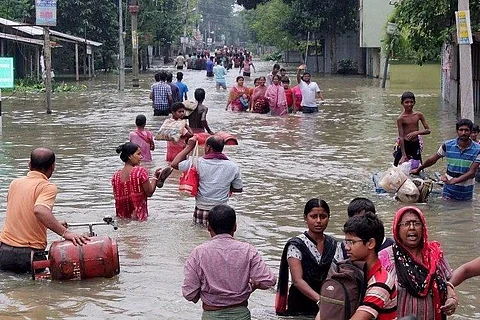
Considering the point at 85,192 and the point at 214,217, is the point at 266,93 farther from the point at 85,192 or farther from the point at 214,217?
the point at 214,217

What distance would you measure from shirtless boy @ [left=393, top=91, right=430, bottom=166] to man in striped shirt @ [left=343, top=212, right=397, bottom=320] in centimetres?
822

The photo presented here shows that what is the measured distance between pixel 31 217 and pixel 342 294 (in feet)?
13.3

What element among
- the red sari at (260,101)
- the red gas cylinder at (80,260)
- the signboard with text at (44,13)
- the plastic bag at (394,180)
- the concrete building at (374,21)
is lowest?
the red gas cylinder at (80,260)

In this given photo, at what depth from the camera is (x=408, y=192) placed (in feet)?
38.0

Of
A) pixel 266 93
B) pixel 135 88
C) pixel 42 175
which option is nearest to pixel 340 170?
pixel 42 175

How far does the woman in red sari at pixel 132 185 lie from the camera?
992 cm

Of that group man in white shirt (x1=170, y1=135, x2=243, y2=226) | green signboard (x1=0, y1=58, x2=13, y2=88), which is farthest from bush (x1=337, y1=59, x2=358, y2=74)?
man in white shirt (x1=170, y1=135, x2=243, y2=226)

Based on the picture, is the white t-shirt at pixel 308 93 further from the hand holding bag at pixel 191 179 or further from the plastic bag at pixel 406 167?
the hand holding bag at pixel 191 179

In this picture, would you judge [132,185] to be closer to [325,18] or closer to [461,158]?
[461,158]

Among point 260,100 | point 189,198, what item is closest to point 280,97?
point 260,100

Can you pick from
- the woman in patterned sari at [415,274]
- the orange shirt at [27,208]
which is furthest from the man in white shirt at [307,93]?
the woman in patterned sari at [415,274]

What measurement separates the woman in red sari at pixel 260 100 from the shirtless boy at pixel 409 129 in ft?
40.5

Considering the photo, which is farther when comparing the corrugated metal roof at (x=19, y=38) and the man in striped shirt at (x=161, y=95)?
the corrugated metal roof at (x=19, y=38)

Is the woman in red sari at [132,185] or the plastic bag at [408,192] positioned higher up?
the woman in red sari at [132,185]
